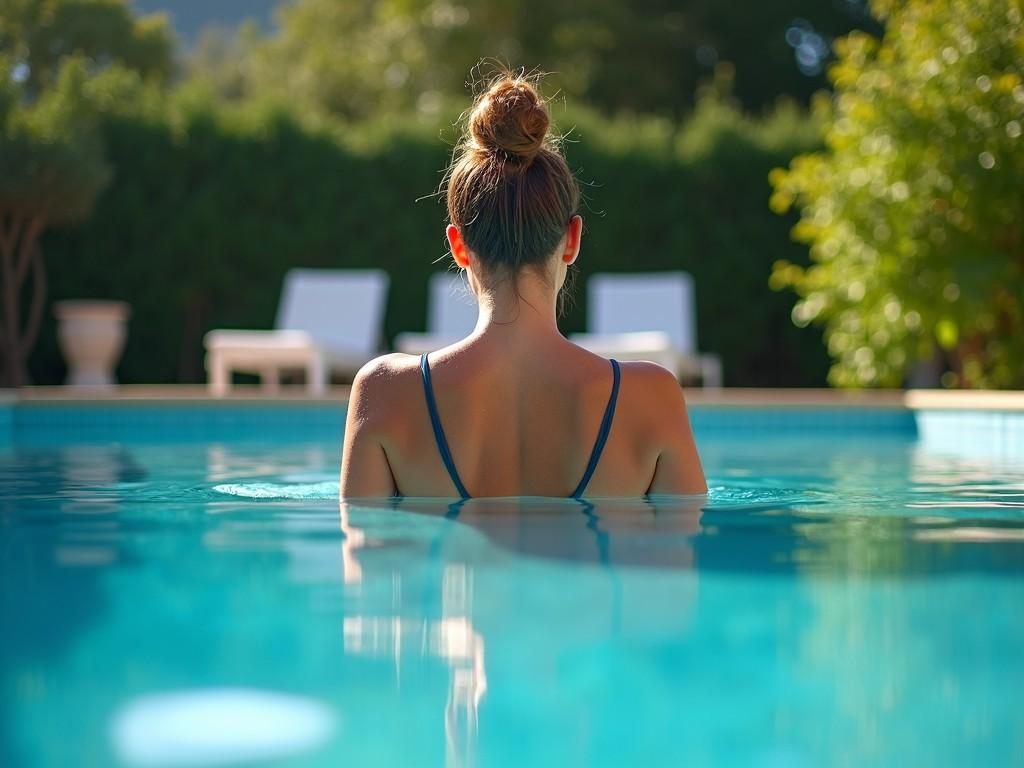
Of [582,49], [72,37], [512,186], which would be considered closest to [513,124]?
[512,186]

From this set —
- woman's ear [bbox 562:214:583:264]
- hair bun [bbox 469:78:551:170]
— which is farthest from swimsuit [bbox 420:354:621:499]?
hair bun [bbox 469:78:551:170]

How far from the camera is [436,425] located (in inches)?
85.5

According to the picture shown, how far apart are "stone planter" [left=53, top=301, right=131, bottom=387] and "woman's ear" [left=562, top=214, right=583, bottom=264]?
362 inches

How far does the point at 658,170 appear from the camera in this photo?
11.9 metres

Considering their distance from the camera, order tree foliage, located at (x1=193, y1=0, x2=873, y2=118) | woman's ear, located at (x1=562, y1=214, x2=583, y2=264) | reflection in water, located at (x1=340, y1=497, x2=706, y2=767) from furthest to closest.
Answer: tree foliage, located at (x1=193, y1=0, x2=873, y2=118), woman's ear, located at (x1=562, y1=214, x2=583, y2=264), reflection in water, located at (x1=340, y1=497, x2=706, y2=767)

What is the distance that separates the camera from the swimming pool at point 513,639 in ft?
3.33

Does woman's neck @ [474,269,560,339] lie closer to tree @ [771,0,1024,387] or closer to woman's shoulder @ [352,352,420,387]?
woman's shoulder @ [352,352,420,387]

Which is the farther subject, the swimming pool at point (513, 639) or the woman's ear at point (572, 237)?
the woman's ear at point (572, 237)

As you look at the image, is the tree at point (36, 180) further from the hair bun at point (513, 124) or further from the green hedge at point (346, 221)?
the hair bun at point (513, 124)

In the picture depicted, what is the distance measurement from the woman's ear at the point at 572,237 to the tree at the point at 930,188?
5658 millimetres

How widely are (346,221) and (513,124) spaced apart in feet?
32.2

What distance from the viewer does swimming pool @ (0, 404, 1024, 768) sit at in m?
1.01

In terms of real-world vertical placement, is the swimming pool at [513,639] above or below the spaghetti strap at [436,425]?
below

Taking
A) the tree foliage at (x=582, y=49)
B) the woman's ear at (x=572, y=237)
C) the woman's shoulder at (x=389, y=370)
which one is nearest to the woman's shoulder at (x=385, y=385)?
the woman's shoulder at (x=389, y=370)
